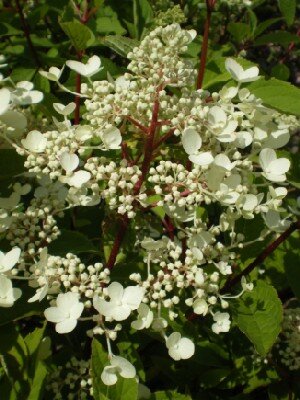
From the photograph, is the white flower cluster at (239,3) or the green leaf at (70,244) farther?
the white flower cluster at (239,3)

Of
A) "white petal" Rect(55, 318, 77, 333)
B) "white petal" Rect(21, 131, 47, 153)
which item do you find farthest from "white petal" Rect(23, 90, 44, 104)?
"white petal" Rect(55, 318, 77, 333)

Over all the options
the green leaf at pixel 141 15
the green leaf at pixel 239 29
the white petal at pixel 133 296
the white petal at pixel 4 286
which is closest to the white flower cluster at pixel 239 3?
the green leaf at pixel 239 29

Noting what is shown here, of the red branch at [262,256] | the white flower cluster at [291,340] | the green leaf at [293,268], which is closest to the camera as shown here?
the red branch at [262,256]

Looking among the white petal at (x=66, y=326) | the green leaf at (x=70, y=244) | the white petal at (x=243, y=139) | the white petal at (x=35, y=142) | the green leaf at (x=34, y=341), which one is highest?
the white petal at (x=243, y=139)

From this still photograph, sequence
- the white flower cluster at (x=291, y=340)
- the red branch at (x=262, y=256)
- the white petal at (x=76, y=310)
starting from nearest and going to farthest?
the white petal at (x=76, y=310), the red branch at (x=262, y=256), the white flower cluster at (x=291, y=340)

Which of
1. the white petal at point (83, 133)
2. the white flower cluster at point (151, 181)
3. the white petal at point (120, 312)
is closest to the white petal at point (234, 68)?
the white flower cluster at point (151, 181)

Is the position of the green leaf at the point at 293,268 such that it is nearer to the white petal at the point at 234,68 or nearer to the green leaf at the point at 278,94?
the green leaf at the point at 278,94

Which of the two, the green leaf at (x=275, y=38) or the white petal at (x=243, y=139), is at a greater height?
the white petal at (x=243, y=139)
